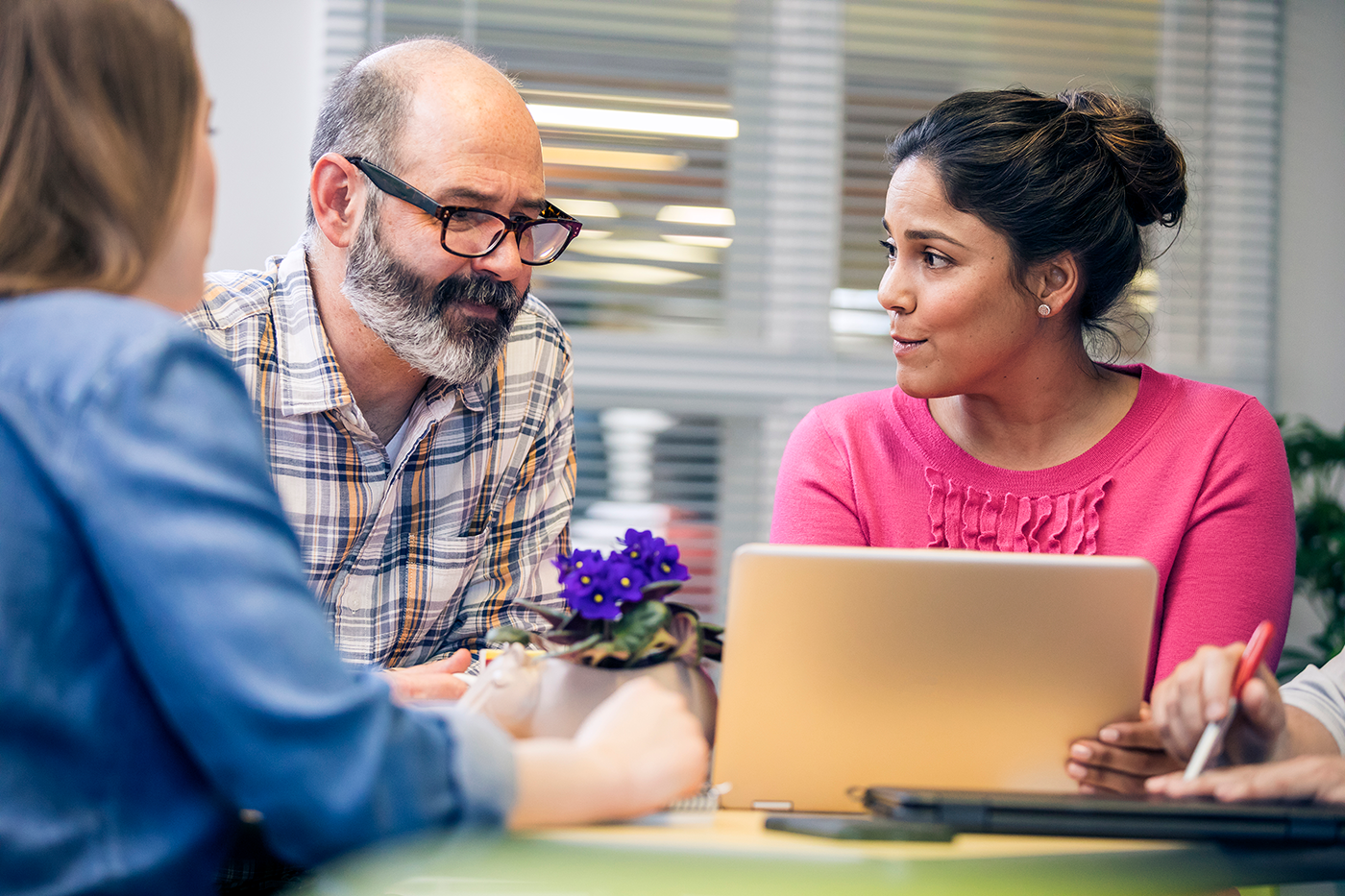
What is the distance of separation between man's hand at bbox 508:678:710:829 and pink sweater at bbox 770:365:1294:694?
80 centimetres

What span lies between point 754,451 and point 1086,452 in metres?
→ 1.29

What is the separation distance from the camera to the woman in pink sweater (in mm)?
1524

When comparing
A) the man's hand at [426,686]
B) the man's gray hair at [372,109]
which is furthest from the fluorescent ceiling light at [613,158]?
the man's hand at [426,686]

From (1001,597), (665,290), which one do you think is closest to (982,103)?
(1001,597)

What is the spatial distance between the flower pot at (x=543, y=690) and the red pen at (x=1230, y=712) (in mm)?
442

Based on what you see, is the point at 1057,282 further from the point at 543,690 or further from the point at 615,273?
the point at 615,273

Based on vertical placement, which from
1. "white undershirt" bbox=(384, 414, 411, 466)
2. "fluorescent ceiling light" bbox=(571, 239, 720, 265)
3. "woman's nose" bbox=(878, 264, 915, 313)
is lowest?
"white undershirt" bbox=(384, 414, 411, 466)

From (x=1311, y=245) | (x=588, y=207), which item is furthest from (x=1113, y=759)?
(x=1311, y=245)

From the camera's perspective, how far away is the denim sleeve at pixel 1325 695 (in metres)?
1.11

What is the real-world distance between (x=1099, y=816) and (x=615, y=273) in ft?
7.04

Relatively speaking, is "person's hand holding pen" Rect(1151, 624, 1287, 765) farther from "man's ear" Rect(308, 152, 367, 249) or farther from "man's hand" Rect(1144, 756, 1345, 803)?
"man's ear" Rect(308, 152, 367, 249)

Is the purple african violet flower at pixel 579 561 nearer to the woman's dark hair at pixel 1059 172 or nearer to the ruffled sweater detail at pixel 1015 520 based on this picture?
the ruffled sweater detail at pixel 1015 520

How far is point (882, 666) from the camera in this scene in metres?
0.88

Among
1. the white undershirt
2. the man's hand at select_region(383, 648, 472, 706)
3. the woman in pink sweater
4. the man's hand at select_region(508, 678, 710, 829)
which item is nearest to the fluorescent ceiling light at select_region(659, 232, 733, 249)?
the woman in pink sweater
